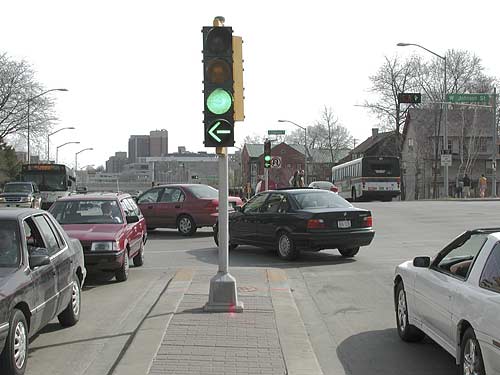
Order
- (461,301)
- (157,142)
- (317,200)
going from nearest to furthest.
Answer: (461,301) < (317,200) < (157,142)

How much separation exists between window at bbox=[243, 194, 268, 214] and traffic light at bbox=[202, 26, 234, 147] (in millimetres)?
6930

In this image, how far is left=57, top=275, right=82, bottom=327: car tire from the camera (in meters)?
7.59

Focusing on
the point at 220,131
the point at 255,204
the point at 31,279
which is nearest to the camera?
the point at 31,279

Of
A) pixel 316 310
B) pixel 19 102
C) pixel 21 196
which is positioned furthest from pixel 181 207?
pixel 19 102

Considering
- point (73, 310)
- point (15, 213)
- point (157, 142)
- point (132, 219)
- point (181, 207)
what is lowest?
point (73, 310)

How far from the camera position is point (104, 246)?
34.1 ft

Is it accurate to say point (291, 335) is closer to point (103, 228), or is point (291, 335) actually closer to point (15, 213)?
point (15, 213)

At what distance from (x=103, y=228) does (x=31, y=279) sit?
203 inches

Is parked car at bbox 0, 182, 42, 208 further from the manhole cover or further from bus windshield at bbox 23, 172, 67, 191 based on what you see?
the manhole cover

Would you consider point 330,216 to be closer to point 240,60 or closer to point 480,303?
point 240,60

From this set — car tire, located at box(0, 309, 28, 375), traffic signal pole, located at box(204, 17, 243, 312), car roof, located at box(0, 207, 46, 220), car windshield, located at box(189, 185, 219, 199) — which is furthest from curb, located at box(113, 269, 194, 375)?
car windshield, located at box(189, 185, 219, 199)

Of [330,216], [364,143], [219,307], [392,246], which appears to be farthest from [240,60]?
[364,143]

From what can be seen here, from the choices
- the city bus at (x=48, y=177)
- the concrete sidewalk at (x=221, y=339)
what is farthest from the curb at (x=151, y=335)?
the city bus at (x=48, y=177)

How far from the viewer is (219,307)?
26.2ft
